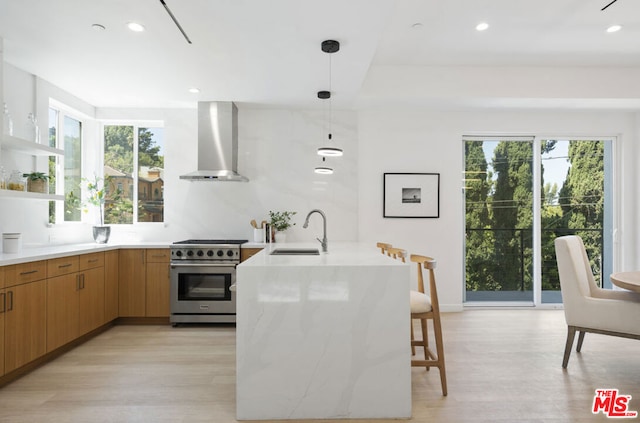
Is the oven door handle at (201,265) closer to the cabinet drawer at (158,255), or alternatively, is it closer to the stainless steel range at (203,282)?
the stainless steel range at (203,282)

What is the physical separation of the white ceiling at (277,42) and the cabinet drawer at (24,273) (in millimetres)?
1750

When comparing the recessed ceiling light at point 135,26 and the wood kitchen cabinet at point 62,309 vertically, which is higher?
the recessed ceiling light at point 135,26

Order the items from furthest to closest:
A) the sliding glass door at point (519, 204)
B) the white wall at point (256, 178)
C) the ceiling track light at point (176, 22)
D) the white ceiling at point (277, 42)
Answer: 1. the sliding glass door at point (519, 204)
2. the white wall at point (256, 178)
3. the white ceiling at point (277, 42)
4. the ceiling track light at point (176, 22)

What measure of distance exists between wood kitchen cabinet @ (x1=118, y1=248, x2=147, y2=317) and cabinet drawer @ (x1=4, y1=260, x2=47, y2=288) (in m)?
Result: 1.18

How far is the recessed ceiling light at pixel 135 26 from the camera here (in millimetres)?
2707

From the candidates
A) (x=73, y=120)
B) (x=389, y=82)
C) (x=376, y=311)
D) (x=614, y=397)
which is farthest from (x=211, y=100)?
(x=614, y=397)

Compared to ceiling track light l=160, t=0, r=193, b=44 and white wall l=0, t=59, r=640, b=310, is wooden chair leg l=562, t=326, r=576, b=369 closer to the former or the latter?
white wall l=0, t=59, r=640, b=310

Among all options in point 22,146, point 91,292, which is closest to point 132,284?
point 91,292

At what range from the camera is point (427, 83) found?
4.39 metres

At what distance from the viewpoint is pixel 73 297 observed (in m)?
3.47

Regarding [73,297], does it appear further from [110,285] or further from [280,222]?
[280,222]

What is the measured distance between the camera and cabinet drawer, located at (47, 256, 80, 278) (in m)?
3.17

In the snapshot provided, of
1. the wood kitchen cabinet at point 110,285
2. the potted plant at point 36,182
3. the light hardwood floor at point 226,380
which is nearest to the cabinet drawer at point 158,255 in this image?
the wood kitchen cabinet at point 110,285

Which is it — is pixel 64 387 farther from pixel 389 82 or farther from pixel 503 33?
pixel 503 33
